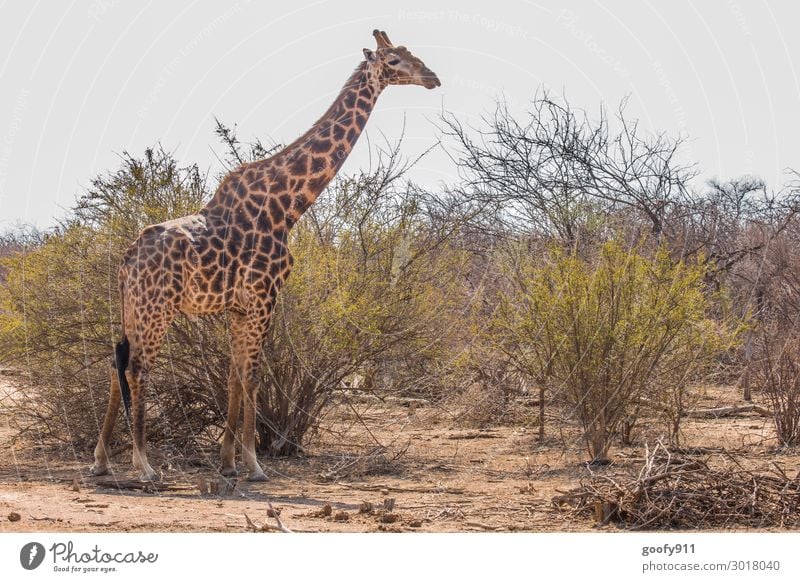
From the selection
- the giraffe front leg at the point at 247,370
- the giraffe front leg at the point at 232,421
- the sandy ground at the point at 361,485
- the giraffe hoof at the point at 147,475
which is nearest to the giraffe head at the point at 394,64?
the giraffe front leg at the point at 247,370

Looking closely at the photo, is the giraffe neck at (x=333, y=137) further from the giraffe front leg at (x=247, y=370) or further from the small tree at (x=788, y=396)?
the small tree at (x=788, y=396)

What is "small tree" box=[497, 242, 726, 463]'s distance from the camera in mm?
9359

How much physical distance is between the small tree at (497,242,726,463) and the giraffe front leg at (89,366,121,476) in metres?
3.37

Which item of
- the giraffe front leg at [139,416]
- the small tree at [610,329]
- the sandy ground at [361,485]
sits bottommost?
the sandy ground at [361,485]

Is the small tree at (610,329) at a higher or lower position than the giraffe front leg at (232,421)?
higher

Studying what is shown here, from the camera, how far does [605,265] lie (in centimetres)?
936

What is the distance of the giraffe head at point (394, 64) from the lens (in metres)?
9.32

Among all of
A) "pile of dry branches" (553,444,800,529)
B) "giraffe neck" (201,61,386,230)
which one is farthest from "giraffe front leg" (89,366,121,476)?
"pile of dry branches" (553,444,800,529)

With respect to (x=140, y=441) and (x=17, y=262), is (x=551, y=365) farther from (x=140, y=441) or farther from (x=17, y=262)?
(x=17, y=262)

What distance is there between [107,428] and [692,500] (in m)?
4.54

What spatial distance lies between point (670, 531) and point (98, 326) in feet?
18.5

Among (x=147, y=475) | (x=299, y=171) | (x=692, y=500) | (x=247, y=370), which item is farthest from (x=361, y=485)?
(x=692, y=500)

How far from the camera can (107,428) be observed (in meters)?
8.73

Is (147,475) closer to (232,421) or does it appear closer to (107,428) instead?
(107,428)
